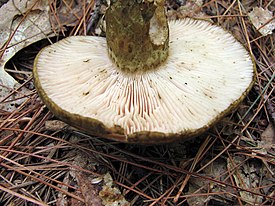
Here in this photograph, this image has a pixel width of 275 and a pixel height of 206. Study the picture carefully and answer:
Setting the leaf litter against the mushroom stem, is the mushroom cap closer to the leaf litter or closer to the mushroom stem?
the mushroom stem

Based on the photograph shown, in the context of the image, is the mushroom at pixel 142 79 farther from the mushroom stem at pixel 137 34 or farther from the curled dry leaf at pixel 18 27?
the curled dry leaf at pixel 18 27

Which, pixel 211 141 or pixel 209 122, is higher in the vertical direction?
pixel 209 122

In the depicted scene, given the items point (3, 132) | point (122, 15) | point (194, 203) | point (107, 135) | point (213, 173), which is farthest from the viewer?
point (3, 132)

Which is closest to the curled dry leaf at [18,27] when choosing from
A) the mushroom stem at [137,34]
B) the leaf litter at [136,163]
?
the leaf litter at [136,163]

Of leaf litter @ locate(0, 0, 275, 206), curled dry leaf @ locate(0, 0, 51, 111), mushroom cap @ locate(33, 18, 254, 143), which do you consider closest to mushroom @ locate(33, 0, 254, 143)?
mushroom cap @ locate(33, 18, 254, 143)

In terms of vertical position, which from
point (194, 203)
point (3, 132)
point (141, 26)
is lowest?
point (194, 203)

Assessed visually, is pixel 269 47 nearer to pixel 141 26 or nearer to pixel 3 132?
pixel 141 26

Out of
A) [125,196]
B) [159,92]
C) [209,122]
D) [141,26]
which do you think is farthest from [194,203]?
[141,26]
